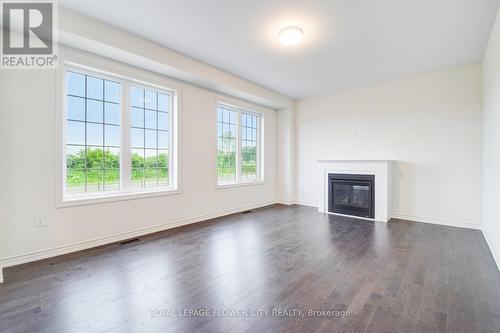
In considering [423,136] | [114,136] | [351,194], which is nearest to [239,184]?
[351,194]

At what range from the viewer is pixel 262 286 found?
7.18 ft

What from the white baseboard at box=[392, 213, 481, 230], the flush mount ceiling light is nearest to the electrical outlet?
the flush mount ceiling light

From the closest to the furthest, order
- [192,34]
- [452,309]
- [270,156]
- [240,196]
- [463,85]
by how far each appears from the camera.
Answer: [452,309] < [192,34] < [463,85] < [240,196] < [270,156]

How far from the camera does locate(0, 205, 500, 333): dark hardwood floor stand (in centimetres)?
171

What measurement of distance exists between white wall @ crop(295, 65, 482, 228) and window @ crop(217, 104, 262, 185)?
5.97 feet

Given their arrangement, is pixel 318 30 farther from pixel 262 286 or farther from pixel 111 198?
pixel 111 198

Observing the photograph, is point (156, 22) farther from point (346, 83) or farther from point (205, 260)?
Answer: point (346, 83)

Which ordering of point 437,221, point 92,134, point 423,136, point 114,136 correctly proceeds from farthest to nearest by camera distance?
point 423,136 < point 437,221 < point 114,136 < point 92,134

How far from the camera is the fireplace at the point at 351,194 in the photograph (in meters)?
4.74

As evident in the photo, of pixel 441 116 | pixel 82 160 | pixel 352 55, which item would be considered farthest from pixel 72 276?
pixel 441 116

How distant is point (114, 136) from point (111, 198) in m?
0.91

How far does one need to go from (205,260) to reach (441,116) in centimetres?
477

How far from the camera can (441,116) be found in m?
4.32

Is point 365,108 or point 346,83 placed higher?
point 346,83
